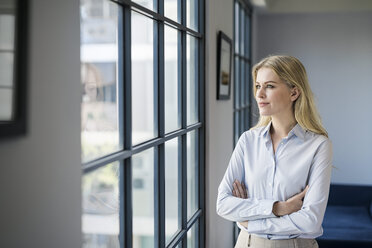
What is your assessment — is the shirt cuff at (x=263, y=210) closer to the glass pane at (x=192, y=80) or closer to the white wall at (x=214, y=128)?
the glass pane at (x=192, y=80)

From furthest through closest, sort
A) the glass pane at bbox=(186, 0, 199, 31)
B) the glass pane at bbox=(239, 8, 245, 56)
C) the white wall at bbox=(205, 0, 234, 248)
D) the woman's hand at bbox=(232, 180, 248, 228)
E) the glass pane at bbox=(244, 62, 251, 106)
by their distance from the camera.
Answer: the glass pane at bbox=(244, 62, 251, 106)
the glass pane at bbox=(239, 8, 245, 56)
the white wall at bbox=(205, 0, 234, 248)
the glass pane at bbox=(186, 0, 199, 31)
the woman's hand at bbox=(232, 180, 248, 228)

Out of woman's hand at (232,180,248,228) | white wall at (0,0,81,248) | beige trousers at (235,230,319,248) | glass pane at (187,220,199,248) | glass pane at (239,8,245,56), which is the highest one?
glass pane at (239,8,245,56)

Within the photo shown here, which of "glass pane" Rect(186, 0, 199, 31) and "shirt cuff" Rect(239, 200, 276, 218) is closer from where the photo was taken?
"shirt cuff" Rect(239, 200, 276, 218)

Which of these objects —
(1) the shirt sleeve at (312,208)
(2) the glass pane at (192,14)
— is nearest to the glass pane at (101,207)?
(1) the shirt sleeve at (312,208)

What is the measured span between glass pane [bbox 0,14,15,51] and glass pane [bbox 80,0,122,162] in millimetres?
353

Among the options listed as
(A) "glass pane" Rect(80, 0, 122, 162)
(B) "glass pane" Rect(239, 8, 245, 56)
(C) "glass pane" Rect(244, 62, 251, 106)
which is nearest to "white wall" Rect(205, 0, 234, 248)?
(B) "glass pane" Rect(239, 8, 245, 56)

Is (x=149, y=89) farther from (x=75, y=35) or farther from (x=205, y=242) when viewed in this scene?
(x=205, y=242)

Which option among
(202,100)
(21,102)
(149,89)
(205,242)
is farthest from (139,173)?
(205,242)

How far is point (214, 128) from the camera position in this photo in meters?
3.03

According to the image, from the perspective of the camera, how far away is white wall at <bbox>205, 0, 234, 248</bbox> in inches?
111

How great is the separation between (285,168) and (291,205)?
5.0 inches

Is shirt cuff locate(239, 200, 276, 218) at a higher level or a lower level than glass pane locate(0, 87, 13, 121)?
lower

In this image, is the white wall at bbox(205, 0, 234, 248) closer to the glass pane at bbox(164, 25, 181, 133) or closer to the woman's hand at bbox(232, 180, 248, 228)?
the glass pane at bbox(164, 25, 181, 133)

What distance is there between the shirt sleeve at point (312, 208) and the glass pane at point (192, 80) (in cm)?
97
